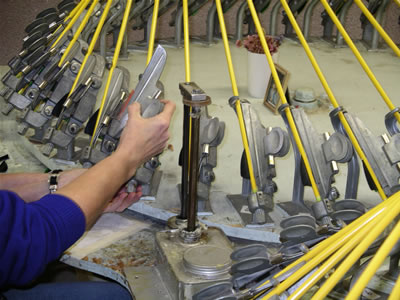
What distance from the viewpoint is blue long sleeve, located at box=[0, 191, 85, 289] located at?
1287 millimetres

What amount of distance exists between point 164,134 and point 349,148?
52cm

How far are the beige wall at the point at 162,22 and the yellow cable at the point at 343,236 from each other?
306cm

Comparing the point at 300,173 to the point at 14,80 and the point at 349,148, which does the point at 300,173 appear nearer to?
the point at 349,148

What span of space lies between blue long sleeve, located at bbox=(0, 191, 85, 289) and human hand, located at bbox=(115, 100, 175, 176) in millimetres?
272

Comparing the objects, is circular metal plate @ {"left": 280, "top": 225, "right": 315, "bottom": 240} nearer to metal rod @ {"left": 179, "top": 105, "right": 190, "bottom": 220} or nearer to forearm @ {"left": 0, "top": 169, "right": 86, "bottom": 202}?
metal rod @ {"left": 179, "top": 105, "right": 190, "bottom": 220}

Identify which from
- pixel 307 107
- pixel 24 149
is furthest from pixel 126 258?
pixel 307 107

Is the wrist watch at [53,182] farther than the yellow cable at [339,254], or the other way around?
the wrist watch at [53,182]

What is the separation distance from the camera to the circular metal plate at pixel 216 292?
130 cm

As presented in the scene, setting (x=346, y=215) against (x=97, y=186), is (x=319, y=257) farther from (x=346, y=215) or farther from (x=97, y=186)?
(x=97, y=186)

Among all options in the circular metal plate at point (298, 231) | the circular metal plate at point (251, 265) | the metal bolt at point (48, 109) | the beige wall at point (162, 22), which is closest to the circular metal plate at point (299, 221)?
→ the circular metal plate at point (298, 231)

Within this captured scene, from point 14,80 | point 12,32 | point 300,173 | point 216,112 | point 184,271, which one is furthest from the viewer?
point 12,32

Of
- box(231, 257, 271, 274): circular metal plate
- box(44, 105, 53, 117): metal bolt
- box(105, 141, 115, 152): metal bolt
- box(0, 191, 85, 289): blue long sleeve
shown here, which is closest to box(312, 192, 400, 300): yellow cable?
box(231, 257, 271, 274): circular metal plate

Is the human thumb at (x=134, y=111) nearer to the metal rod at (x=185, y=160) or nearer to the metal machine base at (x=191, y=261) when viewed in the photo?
the metal rod at (x=185, y=160)

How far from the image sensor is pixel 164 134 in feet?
5.75
